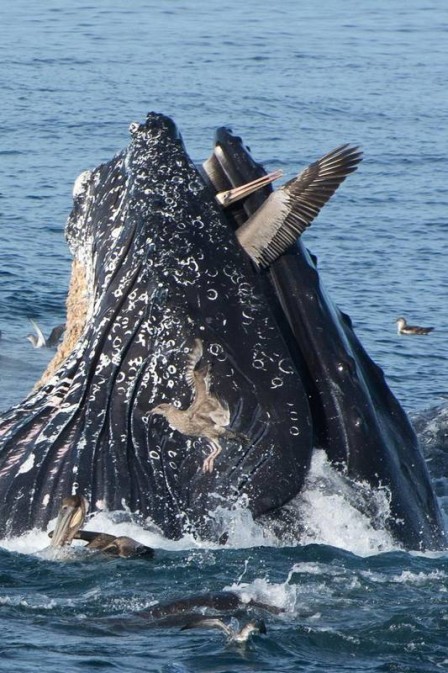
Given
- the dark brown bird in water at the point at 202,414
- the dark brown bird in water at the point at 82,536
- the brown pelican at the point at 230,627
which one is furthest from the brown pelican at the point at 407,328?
the brown pelican at the point at 230,627

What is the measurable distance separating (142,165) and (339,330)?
154 cm

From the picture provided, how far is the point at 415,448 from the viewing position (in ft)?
30.6

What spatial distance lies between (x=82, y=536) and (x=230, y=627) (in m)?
1.14

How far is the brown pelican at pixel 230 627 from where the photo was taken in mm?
7891

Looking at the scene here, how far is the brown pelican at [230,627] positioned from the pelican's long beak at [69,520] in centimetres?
89

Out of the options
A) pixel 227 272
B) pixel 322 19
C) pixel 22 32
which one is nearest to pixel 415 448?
pixel 227 272

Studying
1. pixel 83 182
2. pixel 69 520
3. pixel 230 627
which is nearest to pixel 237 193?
pixel 83 182

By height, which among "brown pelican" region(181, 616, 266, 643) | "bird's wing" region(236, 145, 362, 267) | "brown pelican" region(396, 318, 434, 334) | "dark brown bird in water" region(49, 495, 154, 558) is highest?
"brown pelican" region(396, 318, 434, 334)

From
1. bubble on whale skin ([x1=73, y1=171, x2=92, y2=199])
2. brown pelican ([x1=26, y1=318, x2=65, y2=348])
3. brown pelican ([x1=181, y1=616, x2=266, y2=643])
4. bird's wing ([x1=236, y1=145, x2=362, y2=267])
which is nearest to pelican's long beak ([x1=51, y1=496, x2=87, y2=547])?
brown pelican ([x1=181, y1=616, x2=266, y2=643])

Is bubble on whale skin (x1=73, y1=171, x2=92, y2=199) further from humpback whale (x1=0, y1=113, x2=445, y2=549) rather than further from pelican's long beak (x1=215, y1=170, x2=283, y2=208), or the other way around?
pelican's long beak (x1=215, y1=170, x2=283, y2=208)

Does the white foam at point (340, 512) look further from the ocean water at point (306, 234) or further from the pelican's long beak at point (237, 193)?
the pelican's long beak at point (237, 193)

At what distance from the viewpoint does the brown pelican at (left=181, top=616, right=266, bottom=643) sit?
7891 millimetres

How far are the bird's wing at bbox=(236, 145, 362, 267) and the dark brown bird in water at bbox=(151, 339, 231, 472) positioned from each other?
676 mm

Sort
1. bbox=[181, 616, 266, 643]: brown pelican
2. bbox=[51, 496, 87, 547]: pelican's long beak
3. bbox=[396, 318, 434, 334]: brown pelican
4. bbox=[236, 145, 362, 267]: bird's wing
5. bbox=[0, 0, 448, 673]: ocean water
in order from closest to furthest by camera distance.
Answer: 1. bbox=[181, 616, 266, 643]: brown pelican
2. bbox=[0, 0, 448, 673]: ocean water
3. bbox=[51, 496, 87, 547]: pelican's long beak
4. bbox=[236, 145, 362, 267]: bird's wing
5. bbox=[396, 318, 434, 334]: brown pelican
